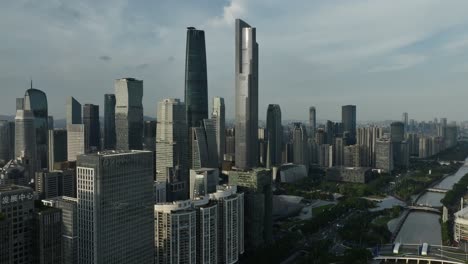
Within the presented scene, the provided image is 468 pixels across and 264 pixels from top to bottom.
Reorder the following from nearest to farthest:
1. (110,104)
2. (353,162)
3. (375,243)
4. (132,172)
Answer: (132,172) → (375,243) → (110,104) → (353,162)

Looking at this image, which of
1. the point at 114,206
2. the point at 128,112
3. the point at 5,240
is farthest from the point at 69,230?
the point at 128,112

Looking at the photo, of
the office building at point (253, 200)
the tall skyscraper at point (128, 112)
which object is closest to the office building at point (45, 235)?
the office building at point (253, 200)

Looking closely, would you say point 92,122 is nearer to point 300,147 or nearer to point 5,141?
point 5,141

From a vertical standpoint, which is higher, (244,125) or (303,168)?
(244,125)

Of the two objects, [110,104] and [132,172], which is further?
[110,104]

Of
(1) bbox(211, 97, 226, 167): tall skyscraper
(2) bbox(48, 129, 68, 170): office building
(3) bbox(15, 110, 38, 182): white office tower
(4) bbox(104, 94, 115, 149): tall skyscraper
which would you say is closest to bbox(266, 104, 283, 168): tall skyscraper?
(1) bbox(211, 97, 226, 167): tall skyscraper

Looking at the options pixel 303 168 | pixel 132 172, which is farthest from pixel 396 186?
pixel 132 172

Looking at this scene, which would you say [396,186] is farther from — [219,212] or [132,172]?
[132,172]
